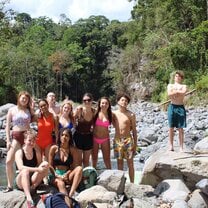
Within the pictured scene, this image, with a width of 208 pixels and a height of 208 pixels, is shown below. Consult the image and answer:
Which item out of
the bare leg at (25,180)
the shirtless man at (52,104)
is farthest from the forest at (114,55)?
the bare leg at (25,180)

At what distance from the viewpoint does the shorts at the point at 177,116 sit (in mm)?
6823

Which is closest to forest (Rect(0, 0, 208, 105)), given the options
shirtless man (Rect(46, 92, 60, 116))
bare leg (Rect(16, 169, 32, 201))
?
shirtless man (Rect(46, 92, 60, 116))

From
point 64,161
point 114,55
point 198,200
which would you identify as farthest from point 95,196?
point 114,55

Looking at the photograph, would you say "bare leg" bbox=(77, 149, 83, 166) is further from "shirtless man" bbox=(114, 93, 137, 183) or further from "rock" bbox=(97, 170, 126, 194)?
"shirtless man" bbox=(114, 93, 137, 183)

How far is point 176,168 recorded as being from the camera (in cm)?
634

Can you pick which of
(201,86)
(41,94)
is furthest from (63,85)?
(201,86)

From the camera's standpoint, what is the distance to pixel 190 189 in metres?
6.39

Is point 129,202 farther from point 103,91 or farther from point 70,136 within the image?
point 103,91

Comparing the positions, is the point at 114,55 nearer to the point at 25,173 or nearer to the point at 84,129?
the point at 84,129

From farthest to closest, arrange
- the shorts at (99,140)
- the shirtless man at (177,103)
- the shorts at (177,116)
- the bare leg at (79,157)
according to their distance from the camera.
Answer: the shorts at (177,116) < the shirtless man at (177,103) < the shorts at (99,140) < the bare leg at (79,157)

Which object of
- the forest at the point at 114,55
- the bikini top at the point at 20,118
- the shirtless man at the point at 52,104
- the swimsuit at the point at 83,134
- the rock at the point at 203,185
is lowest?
A: the rock at the point at 203,185

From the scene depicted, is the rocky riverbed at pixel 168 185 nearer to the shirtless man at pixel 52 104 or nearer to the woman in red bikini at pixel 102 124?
the woman in red bikini at pixel 102 124

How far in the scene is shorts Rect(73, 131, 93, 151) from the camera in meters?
6.29

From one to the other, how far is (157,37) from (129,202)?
83.7 feet
